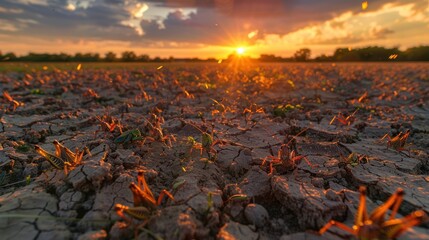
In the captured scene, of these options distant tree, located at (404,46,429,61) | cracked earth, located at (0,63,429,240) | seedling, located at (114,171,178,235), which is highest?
distant tree, located at (404,46,429,61)

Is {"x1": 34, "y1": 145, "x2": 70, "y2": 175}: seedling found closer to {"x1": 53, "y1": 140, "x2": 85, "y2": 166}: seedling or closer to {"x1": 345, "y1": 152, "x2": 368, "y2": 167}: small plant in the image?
{"x1": 53, "y1": 140, "x2": 85, "y2": 166}: seedling

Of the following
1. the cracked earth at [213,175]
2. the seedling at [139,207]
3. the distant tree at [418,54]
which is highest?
the distant tree at [418,54]

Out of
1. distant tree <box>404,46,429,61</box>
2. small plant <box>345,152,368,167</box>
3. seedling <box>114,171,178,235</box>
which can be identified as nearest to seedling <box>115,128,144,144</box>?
seedling <box>114,171,178,235</box>

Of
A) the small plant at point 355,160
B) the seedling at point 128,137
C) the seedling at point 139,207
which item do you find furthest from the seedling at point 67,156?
the small plant at point 355,160

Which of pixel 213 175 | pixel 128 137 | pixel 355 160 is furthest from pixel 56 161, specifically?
pixel 355 160

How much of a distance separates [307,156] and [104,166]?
1711 mm

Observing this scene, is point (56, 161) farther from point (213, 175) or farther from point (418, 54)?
point (418, 54)

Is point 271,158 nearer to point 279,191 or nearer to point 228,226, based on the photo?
point 279,191

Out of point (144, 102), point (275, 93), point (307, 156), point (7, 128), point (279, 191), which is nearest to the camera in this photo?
point (279, 191)

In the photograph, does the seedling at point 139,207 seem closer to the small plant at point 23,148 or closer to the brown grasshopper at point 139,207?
the brown grasshopper at point 139,207

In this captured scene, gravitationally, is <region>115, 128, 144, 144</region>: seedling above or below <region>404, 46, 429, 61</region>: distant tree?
below

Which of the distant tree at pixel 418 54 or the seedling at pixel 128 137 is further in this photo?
the distant tree at pixel 418 54

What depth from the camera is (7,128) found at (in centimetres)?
330

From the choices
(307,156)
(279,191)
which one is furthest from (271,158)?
→ (279,191)
